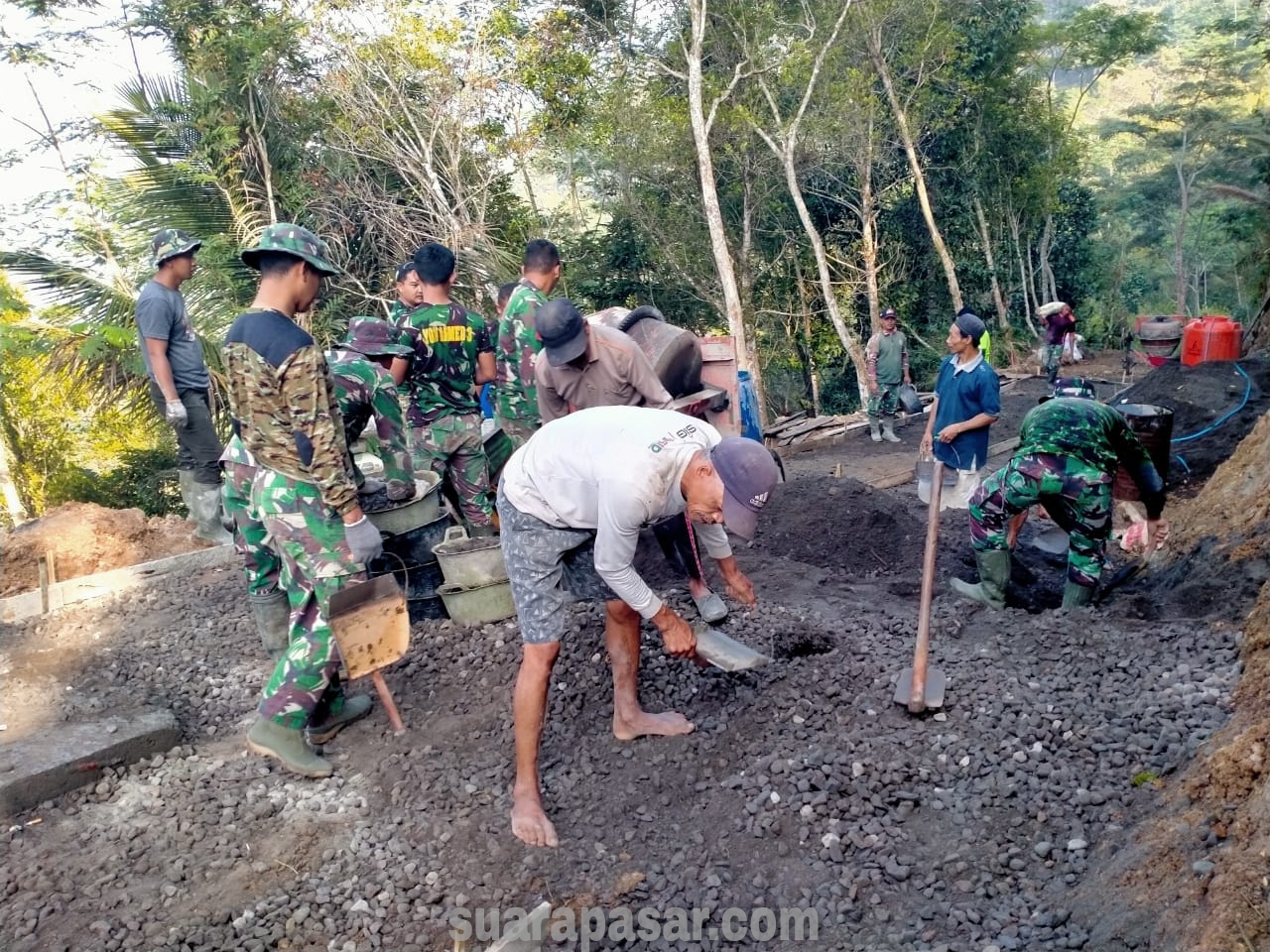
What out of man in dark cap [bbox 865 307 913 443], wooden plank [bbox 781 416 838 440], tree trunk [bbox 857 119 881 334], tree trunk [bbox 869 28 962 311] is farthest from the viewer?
tree trunk [bbox 857 119 881 334]

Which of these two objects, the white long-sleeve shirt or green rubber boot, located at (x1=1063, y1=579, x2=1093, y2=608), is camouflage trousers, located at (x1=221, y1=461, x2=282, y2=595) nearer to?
the white long-sleeve shirt

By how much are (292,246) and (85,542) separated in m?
4.71

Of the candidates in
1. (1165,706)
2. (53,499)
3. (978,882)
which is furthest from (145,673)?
(53,499)

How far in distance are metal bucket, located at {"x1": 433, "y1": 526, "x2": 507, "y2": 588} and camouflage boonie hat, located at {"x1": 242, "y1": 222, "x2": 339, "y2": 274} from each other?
4.97 ft

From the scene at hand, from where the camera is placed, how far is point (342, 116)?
11.9m

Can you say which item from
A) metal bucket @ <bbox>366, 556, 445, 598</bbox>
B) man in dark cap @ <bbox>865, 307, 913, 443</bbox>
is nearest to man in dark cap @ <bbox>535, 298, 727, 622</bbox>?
metal bucket @ <bbox>366, 556, 445, 598</bbox>

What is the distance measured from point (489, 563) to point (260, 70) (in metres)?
9.43

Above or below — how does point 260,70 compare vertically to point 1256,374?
above

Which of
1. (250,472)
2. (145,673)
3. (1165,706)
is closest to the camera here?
(1165,706)

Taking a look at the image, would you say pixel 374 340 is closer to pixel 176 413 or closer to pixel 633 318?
pixel 176 413

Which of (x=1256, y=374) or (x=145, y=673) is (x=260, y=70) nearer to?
(x=145, y=673)

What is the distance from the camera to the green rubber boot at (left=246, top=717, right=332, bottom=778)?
3.34 m

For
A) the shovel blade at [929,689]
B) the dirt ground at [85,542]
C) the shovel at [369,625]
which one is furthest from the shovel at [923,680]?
the dirt ground at [85,542]

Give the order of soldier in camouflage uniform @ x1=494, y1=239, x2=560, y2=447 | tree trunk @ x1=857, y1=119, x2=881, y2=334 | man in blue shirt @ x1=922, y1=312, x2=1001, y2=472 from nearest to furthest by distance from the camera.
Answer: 1. soldier in camouflage uniform @ x1=494, y1=239, x2=560, y2=447
2. man in blue shirt @ x1=922, y1=312, x2=1001, y2=472
3. tree trunk @ x1=857, y1=119, x2=881, y2=334
